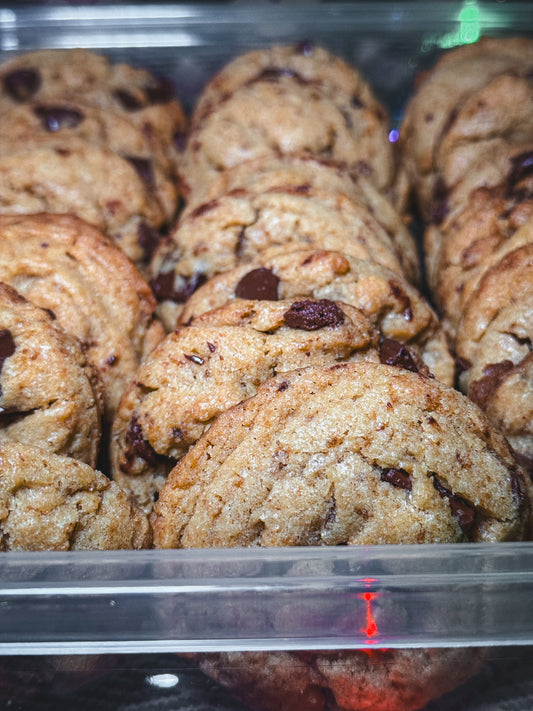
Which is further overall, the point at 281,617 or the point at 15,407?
the point at 15,407

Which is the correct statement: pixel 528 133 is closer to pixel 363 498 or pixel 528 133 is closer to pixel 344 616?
pixel 363 498

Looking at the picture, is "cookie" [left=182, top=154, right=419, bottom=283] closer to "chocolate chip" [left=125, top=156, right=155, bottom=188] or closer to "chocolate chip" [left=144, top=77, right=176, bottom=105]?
"chocolate chip" [left=125, top=156, right=155, bottom=188]

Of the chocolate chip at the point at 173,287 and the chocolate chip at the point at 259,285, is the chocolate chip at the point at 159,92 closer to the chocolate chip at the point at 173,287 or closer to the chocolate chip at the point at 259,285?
the chocolate chip at the point at 173,287

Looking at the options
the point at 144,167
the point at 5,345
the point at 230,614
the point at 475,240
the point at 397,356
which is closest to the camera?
the point at 230,614

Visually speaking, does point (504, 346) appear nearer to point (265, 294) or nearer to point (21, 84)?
point (265, 294)

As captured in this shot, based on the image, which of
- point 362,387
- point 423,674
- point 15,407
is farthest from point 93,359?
point 423,674

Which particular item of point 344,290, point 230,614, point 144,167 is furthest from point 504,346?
point 144,167

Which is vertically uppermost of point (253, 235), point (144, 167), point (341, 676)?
point (144, 167)
